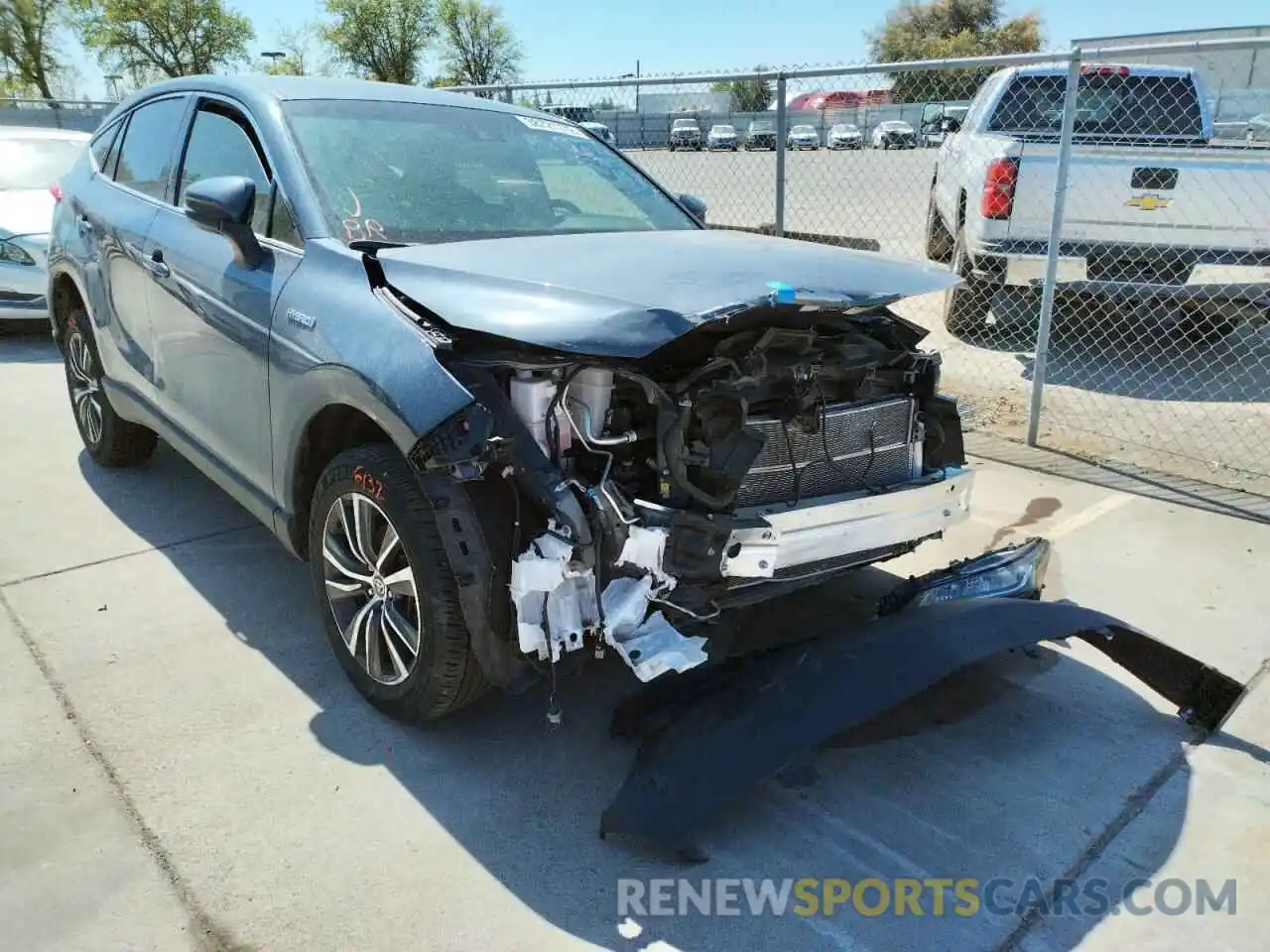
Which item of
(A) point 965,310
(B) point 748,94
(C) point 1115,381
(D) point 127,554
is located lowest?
(D) point 127,554

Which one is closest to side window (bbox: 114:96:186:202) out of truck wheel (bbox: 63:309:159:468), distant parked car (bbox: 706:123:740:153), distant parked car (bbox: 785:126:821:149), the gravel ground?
truck wheel (bbox: 63:309:159:468)

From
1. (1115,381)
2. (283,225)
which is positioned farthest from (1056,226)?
(283,225)

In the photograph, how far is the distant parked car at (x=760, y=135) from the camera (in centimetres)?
845

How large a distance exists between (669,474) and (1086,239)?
5.55 meters

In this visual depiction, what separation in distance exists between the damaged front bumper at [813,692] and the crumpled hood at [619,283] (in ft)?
3.30

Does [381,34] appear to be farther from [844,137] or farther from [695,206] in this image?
[695,206]

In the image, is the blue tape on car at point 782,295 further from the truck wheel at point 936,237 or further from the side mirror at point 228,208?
the truck wheel at point 936,237

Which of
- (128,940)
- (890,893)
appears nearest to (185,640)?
(128,940)

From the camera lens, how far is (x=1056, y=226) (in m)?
5.30

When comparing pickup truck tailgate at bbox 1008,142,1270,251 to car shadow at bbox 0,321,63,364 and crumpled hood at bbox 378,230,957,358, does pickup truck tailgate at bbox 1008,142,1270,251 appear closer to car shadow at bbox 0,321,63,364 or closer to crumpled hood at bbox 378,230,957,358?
crumpled hood at bbox 378,230,957,358

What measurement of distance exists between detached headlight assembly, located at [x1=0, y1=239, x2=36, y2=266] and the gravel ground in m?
5.28

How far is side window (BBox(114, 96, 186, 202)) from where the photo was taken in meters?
4.16

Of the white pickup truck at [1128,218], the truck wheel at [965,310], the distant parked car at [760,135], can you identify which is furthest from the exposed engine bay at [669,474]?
the distant parked car at [760,135]

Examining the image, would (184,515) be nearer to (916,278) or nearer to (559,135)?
(559,135)
